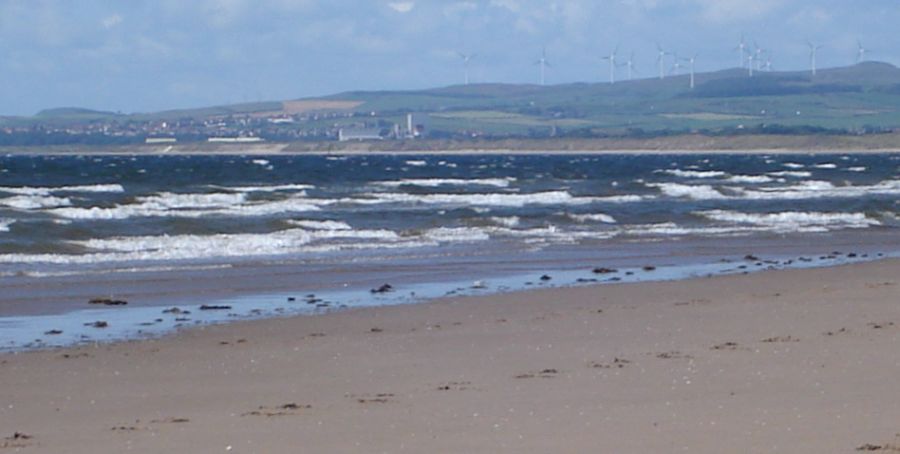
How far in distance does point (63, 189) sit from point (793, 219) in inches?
1211

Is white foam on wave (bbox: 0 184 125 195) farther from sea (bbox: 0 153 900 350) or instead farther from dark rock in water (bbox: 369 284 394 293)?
dark rock in water (bbox: 369 284 394 293)

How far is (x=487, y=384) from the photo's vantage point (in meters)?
11.5

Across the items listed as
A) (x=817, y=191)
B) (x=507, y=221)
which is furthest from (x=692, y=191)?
(x=507, y=221)

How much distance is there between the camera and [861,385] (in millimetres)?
10648

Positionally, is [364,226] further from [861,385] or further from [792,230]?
[861,385]

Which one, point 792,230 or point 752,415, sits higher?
point 752,415

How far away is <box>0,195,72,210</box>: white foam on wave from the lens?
150 feet

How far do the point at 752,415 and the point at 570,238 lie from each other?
1010 inches

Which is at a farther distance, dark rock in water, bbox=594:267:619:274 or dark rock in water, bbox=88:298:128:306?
dark rock in water, bbox=594:267:619:274

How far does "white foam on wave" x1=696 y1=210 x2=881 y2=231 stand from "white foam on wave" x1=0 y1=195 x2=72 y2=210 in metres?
20.7

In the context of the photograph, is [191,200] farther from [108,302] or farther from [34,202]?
[108,302]

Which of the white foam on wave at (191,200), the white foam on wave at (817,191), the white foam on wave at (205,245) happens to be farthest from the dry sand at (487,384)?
the white foam on wave at (817,191)

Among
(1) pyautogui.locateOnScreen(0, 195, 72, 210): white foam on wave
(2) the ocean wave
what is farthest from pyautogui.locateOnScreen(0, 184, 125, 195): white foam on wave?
(2) the ocean wave

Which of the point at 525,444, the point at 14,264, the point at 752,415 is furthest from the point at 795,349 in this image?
the point at 14,264
